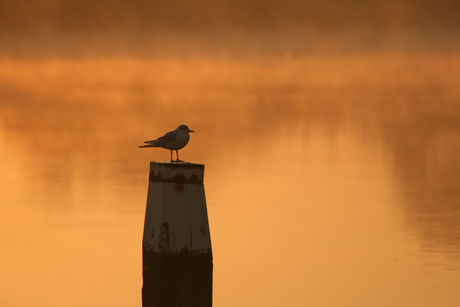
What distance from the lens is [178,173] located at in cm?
770

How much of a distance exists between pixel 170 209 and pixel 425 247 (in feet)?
46.5

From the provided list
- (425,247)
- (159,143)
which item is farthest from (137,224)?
(159,143)

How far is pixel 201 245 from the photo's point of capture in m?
7.67

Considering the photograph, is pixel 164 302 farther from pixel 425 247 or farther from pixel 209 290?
pixel 425 247

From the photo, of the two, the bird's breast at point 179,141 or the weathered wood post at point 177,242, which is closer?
the weathered wood post at point 177,242

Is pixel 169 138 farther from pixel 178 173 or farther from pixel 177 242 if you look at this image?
pixel 177 242

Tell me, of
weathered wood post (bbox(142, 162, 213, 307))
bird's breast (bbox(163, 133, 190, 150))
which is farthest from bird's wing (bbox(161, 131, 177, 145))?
weathered wood post (bbox(142, 162, 213, 307))

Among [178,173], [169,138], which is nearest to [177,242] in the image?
[178,173]

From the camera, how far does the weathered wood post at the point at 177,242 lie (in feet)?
24.8

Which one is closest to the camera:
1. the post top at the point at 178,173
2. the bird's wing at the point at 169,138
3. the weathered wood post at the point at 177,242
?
the weathered wood post at the point at 177,242

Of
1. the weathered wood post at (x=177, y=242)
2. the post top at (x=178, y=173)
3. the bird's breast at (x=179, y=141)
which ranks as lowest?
the weathered wood post at (x=177, y=242)

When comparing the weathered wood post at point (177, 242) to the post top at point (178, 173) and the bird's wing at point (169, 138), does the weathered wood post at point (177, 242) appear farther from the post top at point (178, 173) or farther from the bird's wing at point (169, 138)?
the bird's wing at point (169, 138)

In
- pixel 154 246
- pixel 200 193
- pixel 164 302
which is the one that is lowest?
pixel 164 302

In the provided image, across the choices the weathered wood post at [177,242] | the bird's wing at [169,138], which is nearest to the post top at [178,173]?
the weathered wood post at [177,242]
